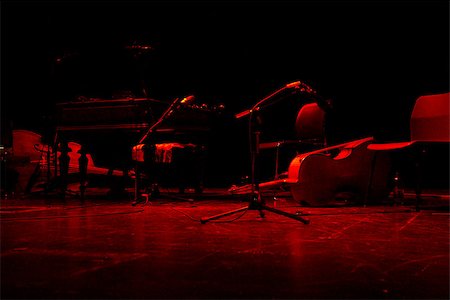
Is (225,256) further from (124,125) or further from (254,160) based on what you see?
(124,125)

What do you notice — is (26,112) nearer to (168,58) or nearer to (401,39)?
(168,58)

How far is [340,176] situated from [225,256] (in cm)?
272

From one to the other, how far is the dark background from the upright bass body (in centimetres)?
194

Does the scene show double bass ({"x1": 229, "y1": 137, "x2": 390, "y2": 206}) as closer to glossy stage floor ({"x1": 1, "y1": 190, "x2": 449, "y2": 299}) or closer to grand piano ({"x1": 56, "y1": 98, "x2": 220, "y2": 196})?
glossy stage floor ({"x1": 1, "y1": 190, "x2": 449, "y2": 299})

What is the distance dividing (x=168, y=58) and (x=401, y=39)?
131 inches

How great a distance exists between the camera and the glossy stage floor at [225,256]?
1.76 meters

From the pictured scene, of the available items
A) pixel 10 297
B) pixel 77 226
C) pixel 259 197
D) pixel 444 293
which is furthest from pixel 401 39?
pixel 10 297

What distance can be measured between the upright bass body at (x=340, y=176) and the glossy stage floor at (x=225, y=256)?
53 cm

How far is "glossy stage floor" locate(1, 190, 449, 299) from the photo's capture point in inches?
69.3

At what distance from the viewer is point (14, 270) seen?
208 centimetres

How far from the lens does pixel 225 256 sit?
2.35 metres

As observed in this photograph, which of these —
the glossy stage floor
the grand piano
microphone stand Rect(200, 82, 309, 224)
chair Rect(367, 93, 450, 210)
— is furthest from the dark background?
microphone stand Rect(200, 82, 309, 224)

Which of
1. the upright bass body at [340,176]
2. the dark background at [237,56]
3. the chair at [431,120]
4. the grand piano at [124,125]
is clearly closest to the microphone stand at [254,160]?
the upright bass body at [340,176]

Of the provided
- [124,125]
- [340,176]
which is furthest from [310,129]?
Result: [124,125]
